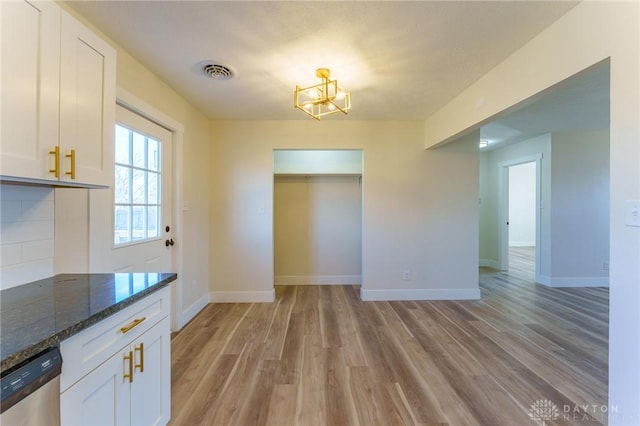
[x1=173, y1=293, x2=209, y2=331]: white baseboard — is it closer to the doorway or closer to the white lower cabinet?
the white lower cabinet

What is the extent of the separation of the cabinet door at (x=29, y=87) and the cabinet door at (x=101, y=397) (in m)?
0.82

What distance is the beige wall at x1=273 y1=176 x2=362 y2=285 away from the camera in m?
4.26

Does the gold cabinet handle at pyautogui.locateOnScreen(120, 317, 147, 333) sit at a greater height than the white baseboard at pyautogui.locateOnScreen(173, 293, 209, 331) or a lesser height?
greater

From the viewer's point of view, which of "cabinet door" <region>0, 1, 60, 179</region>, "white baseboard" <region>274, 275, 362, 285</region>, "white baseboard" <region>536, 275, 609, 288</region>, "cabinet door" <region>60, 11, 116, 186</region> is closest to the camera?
"cabinet door" <region>0, 1, 60, 179</region>

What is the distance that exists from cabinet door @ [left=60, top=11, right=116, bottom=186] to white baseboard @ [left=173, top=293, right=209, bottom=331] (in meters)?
1.83

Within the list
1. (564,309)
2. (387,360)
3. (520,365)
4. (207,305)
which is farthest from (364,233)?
(564,309)

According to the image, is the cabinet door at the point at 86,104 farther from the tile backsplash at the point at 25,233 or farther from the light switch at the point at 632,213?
the light switch at the point at 632,213

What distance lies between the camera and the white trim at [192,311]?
2.67 metres

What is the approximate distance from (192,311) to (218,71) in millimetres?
2532

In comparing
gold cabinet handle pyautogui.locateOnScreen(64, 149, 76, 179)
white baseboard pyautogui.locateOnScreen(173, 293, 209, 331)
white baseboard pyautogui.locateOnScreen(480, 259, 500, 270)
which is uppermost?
gold cabinet handle pyautogui.locateOnScreen(64, 149, 76, 179)

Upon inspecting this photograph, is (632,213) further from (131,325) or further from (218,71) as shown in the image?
(218,71)

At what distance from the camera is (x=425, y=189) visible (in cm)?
353

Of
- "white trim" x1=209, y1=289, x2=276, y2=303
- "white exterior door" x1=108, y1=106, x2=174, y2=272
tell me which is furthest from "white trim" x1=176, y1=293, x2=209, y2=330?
"white exterior door" x1=108, y1=106, x2=174, y2=272

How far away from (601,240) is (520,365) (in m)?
3.62
